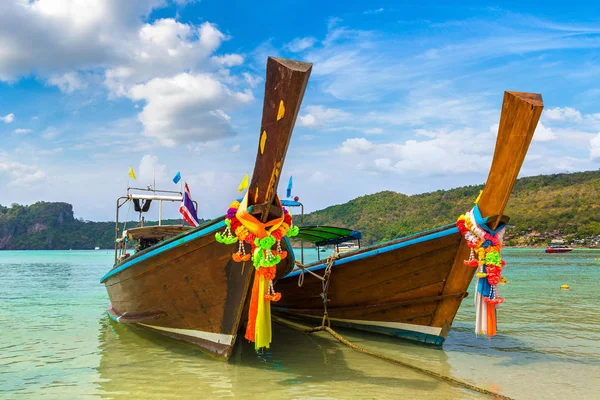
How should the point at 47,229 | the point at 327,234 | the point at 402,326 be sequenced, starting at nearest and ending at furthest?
the point at 402,326, the point at 327,234, the point at 47,229

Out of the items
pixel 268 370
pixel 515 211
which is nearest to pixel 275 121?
pixel 268 370

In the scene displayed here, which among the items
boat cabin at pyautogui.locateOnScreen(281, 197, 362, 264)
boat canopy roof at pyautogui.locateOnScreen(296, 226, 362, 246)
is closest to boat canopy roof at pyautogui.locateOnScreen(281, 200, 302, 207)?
boat cabin at pyautogui.locateOnScreen(281, 197, 362, 264)

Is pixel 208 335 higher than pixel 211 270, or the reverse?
pixel 211 270

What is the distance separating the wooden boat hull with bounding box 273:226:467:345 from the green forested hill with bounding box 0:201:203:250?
313ft

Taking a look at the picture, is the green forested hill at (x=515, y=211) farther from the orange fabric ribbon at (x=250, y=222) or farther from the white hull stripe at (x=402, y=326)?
the orange fabric ribbon at (x=250, y=222)

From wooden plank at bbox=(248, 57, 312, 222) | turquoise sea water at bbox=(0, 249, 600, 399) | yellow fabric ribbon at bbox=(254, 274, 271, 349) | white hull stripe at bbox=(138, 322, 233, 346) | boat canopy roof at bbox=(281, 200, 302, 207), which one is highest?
wooden plank at bbox=(248, 57, 312, 222)

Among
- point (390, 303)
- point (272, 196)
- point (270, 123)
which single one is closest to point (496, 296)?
point (390, 303)

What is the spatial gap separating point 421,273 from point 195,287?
127 inches

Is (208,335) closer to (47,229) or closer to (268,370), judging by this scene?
(268,370)

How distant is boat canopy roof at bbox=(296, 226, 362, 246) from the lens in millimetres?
8683

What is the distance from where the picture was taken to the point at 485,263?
17.9 ft

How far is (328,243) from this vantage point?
10.1m

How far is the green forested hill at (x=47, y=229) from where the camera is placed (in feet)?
320

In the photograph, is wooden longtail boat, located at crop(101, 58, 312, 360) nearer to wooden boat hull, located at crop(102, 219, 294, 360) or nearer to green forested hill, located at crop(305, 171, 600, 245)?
wooden boat hull, located at crop(102, 219, 294, 360)
